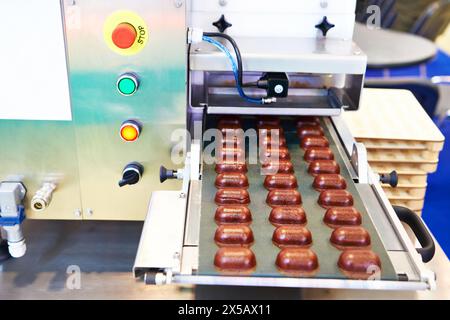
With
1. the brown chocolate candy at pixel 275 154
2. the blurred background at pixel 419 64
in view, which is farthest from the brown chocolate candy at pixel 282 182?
the blurred background at pixel 419 64

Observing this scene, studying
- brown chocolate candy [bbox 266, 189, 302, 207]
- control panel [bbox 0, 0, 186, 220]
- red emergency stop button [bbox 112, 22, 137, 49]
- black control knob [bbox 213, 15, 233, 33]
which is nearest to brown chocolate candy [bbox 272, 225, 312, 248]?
brown chocolate candy [bbox 266, 189, 302, 207]

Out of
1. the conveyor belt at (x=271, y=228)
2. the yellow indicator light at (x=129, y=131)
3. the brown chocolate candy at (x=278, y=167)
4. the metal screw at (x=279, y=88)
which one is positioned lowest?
the conveyor belt at (x=271, y=228)

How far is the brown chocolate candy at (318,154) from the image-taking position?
122 centimetres

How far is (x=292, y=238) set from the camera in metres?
0.91

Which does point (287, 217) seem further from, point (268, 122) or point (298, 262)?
point (268, 122)

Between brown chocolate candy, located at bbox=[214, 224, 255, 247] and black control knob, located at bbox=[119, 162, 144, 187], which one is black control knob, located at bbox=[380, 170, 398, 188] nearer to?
brown chocolate candy, located at bbox=[214, 224, 255, 247]

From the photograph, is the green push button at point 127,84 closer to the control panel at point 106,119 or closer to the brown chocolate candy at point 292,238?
the control panel at point 106,119

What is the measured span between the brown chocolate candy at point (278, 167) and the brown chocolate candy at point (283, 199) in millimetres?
115

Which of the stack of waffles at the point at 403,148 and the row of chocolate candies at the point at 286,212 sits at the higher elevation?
the row of chocolate candies at the point at 286,212

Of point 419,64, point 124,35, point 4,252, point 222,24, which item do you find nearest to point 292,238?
point 124,35

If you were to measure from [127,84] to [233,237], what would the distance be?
16.1 inches
